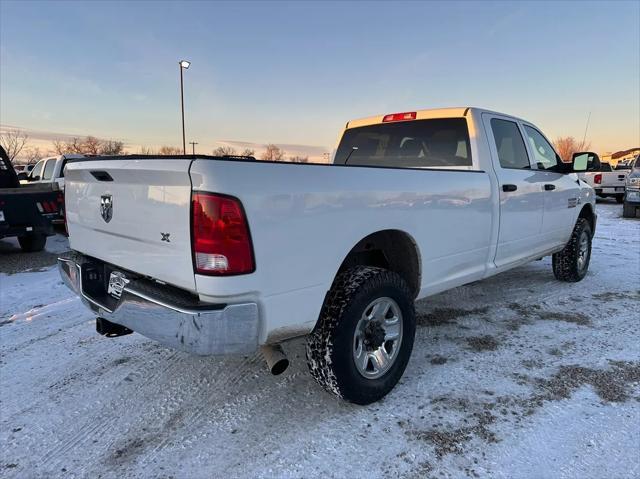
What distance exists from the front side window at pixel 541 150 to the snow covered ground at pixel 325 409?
5.35ft

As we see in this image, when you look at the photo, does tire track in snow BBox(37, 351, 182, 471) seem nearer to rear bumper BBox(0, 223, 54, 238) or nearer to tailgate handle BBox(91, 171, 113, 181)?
tailgate handle BBox(91, 171, 113, 181)

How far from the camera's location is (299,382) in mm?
3098

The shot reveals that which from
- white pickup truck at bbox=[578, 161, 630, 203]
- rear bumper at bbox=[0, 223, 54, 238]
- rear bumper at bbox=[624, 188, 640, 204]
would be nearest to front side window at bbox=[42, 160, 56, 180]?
rear bumper at bbox=[0, 223, 54, 238]

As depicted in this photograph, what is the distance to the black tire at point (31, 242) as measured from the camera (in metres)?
7.79

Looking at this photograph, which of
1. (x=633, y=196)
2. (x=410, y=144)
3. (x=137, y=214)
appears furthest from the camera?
(x=633, y=196)

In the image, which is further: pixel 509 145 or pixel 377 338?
pixel 509 145

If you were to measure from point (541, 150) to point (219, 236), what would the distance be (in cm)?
415

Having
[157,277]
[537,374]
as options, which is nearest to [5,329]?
[157,277]

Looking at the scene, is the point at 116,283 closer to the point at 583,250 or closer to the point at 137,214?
the point at 137,214

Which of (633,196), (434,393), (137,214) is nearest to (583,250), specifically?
(434,393)

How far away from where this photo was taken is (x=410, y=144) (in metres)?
4.26

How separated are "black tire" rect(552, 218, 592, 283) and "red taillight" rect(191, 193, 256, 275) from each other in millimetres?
4711

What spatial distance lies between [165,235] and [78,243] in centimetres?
126

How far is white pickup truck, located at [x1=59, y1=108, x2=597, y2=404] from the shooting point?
2.08m
